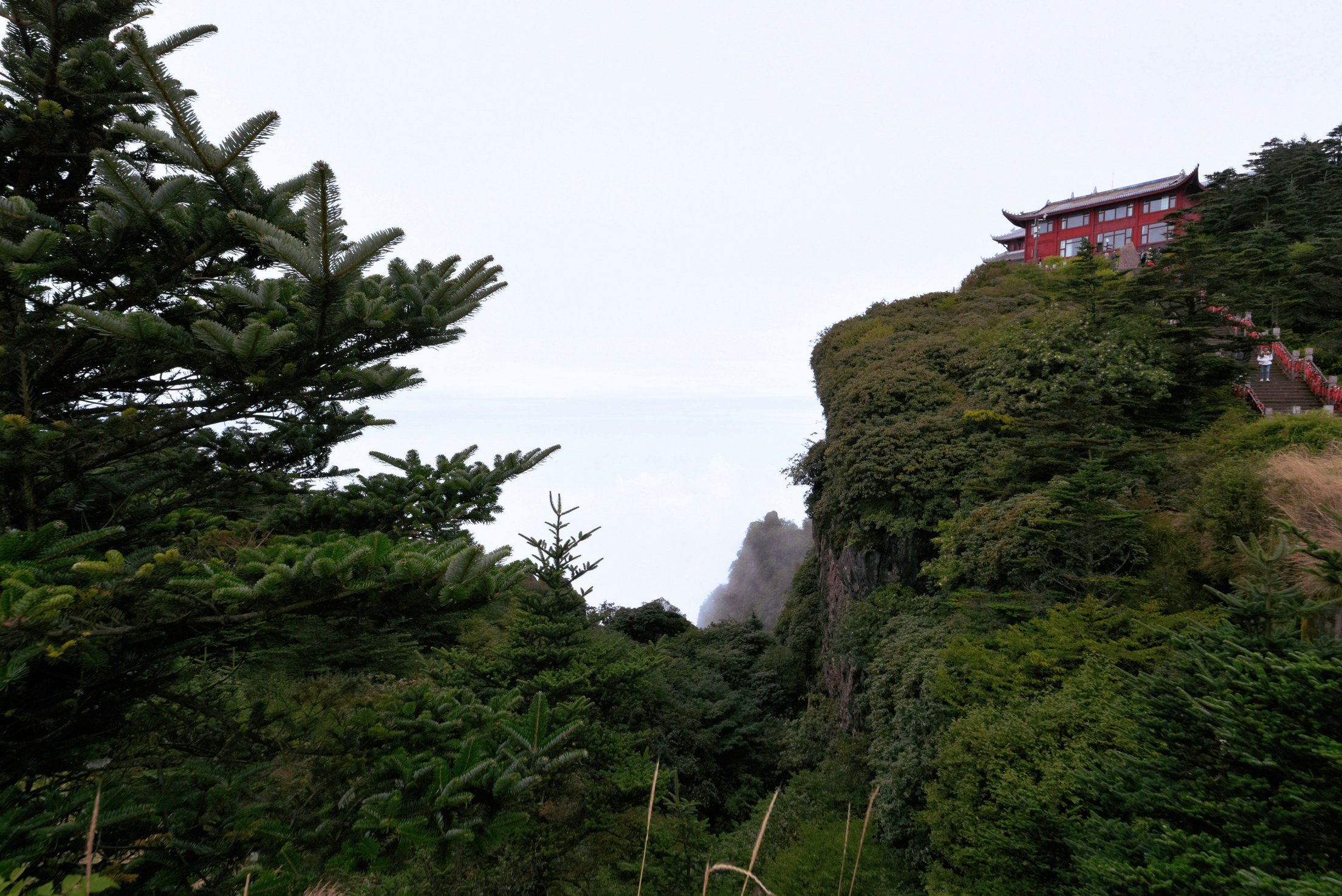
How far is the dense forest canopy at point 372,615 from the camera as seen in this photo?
264 centimetres

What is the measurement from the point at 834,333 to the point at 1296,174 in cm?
2459

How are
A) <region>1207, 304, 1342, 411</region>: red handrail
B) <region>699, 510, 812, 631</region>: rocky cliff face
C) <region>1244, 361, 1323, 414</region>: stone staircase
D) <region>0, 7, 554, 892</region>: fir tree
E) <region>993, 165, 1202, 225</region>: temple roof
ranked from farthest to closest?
<region>699, 510, 812, 631</region>: rocky cliff face
<region>993, 165, 1202, 225</region>: temple roof
<region>1244, 361, 1323, 414</region>: stone staircase
<region>1207, 304, 1342, 411</region>: red handrail
<region>0, 7, 554, 892</region>: fir tree

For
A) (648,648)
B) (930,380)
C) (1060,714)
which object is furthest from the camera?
(930,380)

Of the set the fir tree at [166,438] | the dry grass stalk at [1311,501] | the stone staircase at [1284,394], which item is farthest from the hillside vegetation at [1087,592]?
the fir tree at [166,438]

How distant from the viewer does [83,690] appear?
2.81 metres

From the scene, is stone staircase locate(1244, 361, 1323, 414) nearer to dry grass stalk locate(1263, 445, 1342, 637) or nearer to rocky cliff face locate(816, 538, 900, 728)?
dry grass stalk locate(1263, 445, 1342, 637)

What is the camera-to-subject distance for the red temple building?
36719 millimetres

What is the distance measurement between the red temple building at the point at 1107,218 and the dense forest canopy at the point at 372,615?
114ft

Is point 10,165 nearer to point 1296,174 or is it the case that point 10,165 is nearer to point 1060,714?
point 1060,714

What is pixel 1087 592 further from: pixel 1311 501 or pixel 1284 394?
pixel 1284 394

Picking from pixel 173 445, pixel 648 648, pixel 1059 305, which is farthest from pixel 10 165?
pixel 1059 305

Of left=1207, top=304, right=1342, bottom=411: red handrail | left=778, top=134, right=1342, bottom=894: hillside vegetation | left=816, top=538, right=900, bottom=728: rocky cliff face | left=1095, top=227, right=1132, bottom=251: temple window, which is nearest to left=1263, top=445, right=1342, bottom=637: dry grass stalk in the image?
left=778, top=134, right=1342, bottom=894: hillside vegetation

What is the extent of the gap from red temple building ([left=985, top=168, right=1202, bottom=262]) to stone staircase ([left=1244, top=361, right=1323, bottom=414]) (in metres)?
23.7

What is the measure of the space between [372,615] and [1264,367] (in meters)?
20.7
